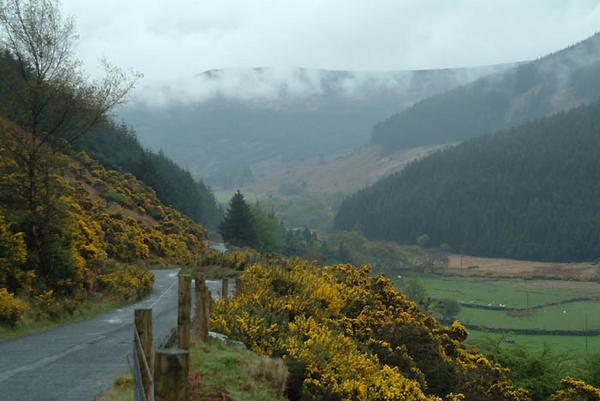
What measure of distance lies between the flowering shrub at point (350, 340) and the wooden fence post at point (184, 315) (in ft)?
9.21

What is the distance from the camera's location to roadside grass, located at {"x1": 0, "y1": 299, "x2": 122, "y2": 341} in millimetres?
13809

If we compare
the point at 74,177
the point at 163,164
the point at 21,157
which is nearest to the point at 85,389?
the point at 21,157

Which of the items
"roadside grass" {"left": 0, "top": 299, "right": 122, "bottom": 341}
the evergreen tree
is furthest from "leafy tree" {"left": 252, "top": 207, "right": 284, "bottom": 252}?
"roadside grass" {"left": 0, "top": 299, "right": 122, "bottom": 341}

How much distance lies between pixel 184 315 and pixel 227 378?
1375 mm

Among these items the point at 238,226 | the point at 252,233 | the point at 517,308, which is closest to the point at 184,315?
the point at 238,226

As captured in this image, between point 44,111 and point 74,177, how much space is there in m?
29.0

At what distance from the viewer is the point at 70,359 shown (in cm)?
1097

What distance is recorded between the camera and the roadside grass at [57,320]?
13.8m

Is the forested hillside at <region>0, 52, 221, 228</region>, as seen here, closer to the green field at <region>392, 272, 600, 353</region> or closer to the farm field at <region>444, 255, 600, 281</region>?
the green field at <region>392, 272, 600, 353</region>

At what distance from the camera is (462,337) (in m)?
19.4

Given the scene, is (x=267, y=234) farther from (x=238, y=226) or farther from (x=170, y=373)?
(x=170, y=373)

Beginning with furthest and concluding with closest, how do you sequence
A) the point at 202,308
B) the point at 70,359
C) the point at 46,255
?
the point at 46,255 < the point at 70,359 < the point at 202,308

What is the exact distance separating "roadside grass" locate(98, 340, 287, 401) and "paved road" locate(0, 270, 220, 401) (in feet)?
3.39

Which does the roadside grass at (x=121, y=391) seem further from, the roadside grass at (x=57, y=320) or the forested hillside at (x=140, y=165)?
the forested hillside at (x=140, y=165)
